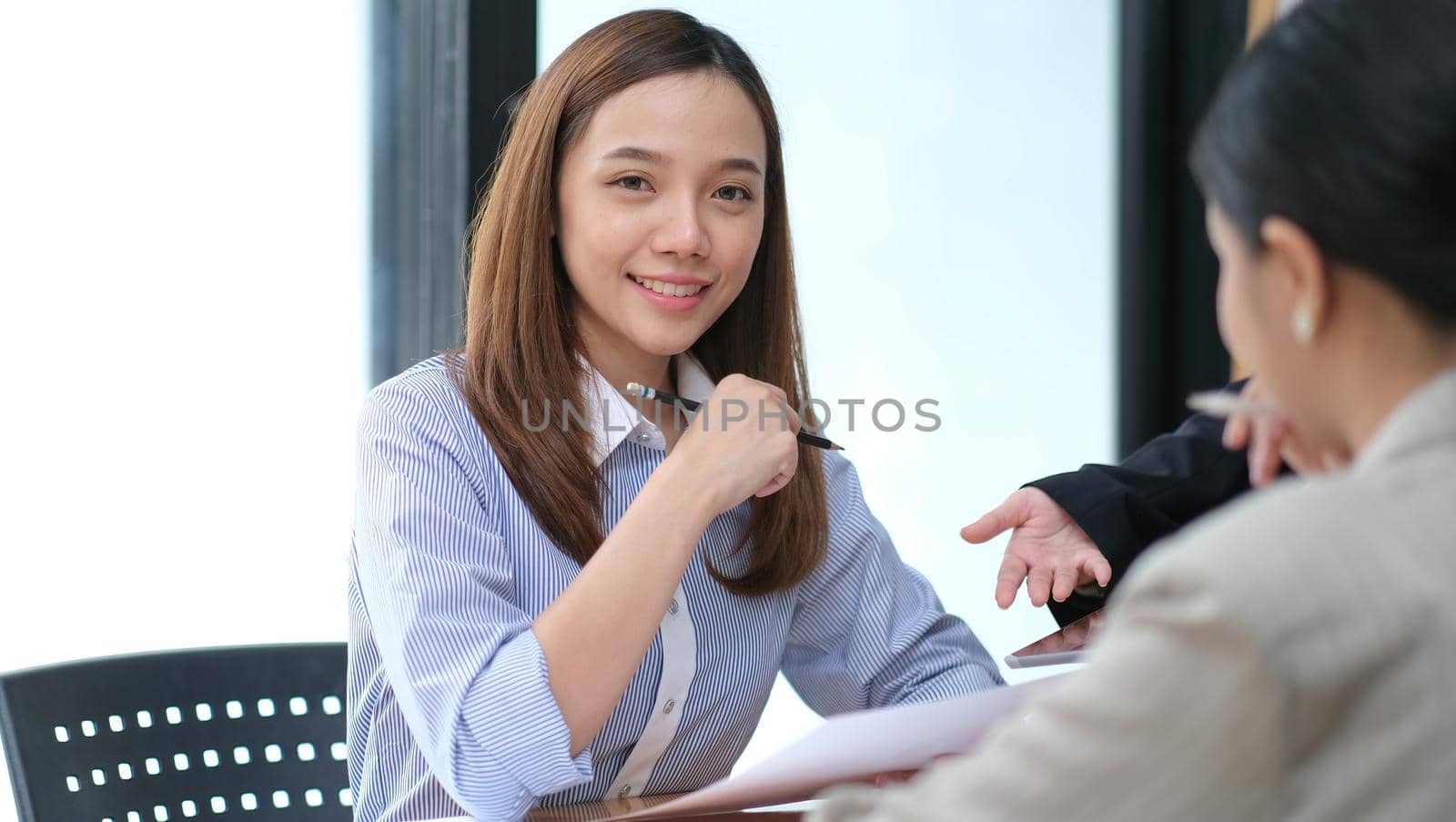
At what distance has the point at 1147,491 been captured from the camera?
1.51m

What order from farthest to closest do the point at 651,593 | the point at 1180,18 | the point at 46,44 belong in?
1. the point at 1180,18
2. the point at 46,44
3. the point at 651,593

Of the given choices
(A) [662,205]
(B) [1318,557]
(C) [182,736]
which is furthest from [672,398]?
(B) [1318,557]

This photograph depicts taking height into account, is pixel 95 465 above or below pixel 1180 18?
below

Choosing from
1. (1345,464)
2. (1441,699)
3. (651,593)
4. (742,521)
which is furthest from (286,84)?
(1441,699)

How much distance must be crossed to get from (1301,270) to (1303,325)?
28 millimetres

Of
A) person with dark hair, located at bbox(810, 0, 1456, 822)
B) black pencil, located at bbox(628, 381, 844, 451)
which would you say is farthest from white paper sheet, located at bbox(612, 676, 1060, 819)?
black pencil, located at bbox(628, 381, 844, 451)

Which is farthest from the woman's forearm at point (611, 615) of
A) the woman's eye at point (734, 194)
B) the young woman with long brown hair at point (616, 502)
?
the woman's eye at point (734, 194)

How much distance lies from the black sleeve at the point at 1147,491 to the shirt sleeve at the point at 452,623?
59 centimetres

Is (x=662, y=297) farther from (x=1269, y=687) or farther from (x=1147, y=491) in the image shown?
(x=1269, y=687)

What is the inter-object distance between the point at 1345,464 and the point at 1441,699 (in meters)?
0.21

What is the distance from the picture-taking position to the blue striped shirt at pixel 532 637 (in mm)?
1190

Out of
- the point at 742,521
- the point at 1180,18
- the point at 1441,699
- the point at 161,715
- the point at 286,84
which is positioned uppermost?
the point at 1180,18

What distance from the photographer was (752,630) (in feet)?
5.00

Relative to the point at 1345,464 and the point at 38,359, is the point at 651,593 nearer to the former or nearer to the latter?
the point at 1345,464
